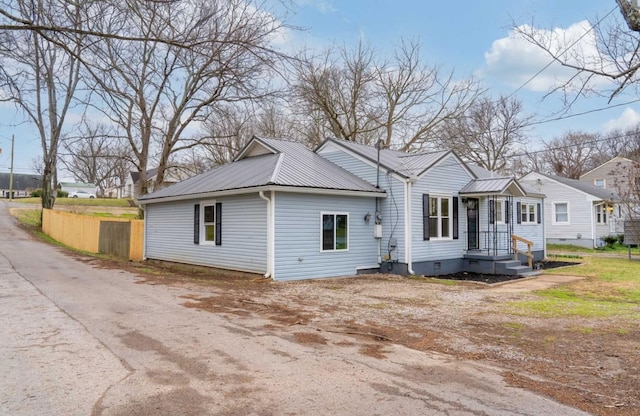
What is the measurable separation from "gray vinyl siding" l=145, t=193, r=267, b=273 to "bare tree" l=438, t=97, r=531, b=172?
61.3 ft

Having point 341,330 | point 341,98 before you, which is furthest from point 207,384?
point 341,98

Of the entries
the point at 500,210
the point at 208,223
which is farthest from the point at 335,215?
the point at 500,210

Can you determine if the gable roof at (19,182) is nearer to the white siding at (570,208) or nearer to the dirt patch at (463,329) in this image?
the white siding at (570,208)

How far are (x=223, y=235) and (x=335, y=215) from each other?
349cm

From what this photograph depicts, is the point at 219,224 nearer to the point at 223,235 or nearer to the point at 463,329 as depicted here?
the point at 223,235

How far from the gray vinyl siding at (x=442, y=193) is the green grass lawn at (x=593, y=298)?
3617 mm

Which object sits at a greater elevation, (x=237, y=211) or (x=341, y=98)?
(x=341, y=98)

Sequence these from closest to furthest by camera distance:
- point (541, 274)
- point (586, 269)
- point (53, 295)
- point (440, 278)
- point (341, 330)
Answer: point (341, 330)
point (53, 295)
point (440, 278)
point (541, 274)
point (586, 269)

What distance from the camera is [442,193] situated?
15484 mm

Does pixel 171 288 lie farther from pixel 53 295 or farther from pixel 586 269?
pixel 586 269

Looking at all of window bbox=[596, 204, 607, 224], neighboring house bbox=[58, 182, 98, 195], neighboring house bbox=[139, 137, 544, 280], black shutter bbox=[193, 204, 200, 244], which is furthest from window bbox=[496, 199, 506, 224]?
neighboring house bbox=[58, 182, 98, 195]

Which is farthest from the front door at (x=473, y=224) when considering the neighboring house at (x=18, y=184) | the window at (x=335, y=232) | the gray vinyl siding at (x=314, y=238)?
the neighboring house at (x=18, y=184)

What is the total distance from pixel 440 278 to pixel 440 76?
17218 mm

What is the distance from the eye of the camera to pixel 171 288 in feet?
35.7
